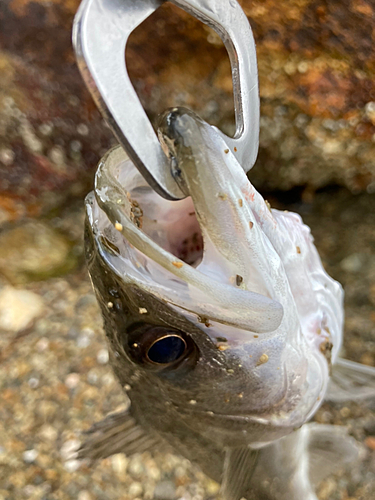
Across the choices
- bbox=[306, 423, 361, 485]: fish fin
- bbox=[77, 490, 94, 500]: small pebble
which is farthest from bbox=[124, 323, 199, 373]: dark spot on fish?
bbox=[77, 490, 94, 500]: small pebble

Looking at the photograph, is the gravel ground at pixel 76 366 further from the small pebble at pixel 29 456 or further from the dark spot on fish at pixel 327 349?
the dark spot on fish at pixel 327 349

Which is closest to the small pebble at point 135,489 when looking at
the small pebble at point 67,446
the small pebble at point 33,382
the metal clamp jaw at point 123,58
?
the small pebble at point 67,446

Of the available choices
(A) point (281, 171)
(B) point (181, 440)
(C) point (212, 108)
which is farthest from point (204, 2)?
(A) point (281, 171)

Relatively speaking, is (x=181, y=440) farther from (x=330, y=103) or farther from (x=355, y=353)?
(x=330, y=103)

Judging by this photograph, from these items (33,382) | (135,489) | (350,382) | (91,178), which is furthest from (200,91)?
(135,489)

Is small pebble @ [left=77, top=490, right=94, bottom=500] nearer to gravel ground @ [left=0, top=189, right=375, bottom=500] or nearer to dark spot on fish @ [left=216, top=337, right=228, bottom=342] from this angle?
gravel ground @ [left=0, top=189, right=375, bottom=500]

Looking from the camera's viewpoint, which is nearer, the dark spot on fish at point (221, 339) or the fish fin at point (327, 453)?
the dark spot on fish at point (221, 339)
